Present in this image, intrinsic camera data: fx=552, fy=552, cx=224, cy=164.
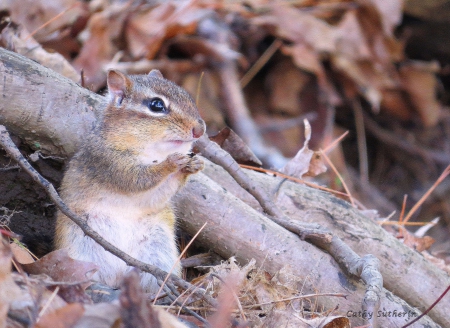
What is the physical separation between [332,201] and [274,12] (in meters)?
3.23

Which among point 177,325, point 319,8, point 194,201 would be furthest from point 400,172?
point 177,325

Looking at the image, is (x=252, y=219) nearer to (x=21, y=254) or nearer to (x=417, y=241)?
(x=21, y=254)

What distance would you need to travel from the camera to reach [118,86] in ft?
9.46

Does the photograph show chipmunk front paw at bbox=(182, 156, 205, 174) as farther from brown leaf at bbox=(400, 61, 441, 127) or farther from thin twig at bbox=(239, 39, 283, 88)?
brown leaf at bbox=(400, 61, 441, 127)

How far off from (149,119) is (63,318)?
4.15 ft

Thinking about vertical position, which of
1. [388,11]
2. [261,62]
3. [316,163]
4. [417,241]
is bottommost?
[417,241]

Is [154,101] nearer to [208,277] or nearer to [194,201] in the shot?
[194,201]

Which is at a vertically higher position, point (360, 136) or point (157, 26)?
point (157, 26)

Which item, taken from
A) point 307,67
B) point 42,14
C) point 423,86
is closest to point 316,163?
point 307,67

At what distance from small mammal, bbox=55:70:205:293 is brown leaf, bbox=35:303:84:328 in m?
0.94

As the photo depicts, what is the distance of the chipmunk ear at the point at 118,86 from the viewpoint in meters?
2.87

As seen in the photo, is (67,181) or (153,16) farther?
(153,16)

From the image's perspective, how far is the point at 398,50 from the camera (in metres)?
6.16

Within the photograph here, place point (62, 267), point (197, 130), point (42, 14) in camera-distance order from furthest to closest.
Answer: point (42, 14)
point (197, 130)
point (62, 267)
